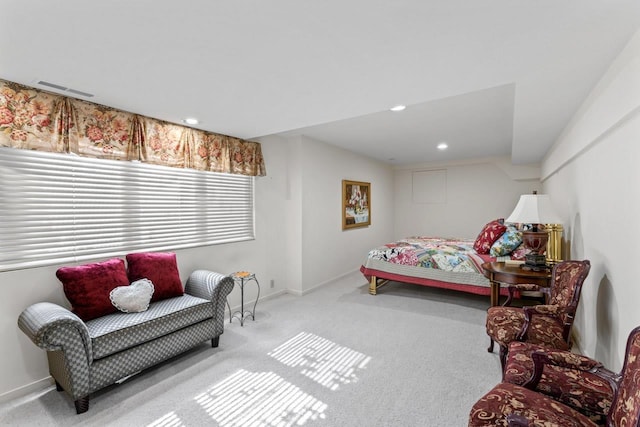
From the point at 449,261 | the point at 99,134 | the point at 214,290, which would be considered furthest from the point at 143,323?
the point at 449,261

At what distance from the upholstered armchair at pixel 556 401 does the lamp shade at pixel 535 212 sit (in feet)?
5.64

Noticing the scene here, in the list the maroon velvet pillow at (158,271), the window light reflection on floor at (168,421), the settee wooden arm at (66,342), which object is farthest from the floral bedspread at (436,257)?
the settee wooden arm at (66,342)

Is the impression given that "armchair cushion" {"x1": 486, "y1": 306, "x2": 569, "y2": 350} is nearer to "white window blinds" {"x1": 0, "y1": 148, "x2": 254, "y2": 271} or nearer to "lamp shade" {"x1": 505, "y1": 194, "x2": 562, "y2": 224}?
"lamp shade" {"x1": 505, "y1": 194, "x2": 562, "y2": 224}

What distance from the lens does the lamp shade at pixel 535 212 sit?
2805mm

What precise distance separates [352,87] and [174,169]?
2.19m

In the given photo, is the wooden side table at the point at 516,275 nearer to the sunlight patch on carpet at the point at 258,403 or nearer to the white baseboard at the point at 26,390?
the sunlight patch on carpet at the point at 258,403

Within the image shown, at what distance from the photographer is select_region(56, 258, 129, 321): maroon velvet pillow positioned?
2.21m

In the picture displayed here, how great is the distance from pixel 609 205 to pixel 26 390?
14.5ft

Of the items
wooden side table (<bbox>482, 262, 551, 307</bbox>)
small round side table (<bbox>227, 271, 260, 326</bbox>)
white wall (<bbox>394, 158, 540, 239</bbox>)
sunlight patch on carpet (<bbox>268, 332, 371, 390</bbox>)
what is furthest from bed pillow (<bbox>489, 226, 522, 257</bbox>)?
small round side table (<bbox>227, 271, 260, 326</bbox>)

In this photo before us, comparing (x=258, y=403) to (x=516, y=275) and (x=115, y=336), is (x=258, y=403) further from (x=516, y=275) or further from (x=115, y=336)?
(x=516, y=275)

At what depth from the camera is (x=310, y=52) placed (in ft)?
→ 5.51

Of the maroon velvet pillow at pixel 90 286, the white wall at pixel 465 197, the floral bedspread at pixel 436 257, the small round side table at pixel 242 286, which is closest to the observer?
the maroon velvet pillow at pixel 90 286

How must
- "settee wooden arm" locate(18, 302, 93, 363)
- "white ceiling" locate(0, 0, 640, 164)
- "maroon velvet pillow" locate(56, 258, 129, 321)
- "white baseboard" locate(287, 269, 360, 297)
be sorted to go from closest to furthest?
"white ceiling" locate(0, 0, 640, 164)
"settee wooden arm" locate(18, 302, 93, 363)
"maroon velvet pillow" locate(56, 258, 129, 321)
"white baseboard" locate(287, 269, 360, 297)

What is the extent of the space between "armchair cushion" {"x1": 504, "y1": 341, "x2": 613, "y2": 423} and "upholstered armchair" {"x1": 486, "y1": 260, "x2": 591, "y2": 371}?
1.51ft
